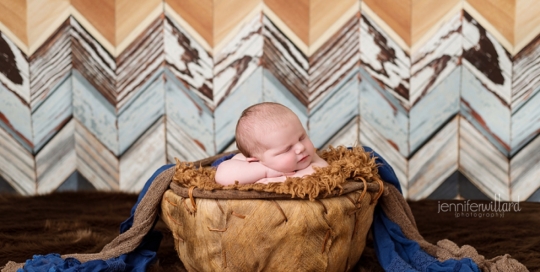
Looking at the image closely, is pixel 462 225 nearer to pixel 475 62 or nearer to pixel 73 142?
pixel 475 62

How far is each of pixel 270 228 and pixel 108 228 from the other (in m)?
1.00

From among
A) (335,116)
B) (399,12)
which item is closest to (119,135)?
(335,116)

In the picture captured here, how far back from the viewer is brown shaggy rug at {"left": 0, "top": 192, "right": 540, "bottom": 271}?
1913 millimetres

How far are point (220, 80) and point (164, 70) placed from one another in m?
0.26

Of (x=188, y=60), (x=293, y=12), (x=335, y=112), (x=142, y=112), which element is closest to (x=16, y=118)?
(x=142, y=112)

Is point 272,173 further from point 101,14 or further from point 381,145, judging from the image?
point 101,14

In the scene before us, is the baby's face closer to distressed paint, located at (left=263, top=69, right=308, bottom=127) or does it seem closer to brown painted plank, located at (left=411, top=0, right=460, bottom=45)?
distressed paint, located at (left=263, top=69, right=308, bottom=127)

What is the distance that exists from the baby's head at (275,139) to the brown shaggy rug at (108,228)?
0.41m

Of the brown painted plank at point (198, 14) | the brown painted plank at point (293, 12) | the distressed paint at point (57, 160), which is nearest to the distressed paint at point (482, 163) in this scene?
the brown painted plank at point (293, 12)

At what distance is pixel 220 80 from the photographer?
2.72m

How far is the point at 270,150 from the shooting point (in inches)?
64.1

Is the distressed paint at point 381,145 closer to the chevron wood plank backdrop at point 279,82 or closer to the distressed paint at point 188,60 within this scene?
the chevron wood plank backdrop at point 279,82

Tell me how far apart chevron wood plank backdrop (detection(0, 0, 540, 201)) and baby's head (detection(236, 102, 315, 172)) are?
1.05m

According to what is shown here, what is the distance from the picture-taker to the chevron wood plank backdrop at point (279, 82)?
2652 millimetres
